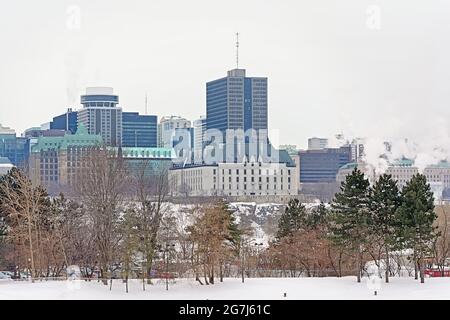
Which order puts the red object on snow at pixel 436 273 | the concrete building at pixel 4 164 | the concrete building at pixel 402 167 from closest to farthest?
the red object on snow at pixel 436 273
the concrete building at pixel 4 164
the concrete building at pixel 402 167

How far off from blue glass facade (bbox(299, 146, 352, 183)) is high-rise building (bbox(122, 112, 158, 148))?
4082mm

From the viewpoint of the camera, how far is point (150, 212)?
279 inches

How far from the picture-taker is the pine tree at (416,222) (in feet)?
22.1

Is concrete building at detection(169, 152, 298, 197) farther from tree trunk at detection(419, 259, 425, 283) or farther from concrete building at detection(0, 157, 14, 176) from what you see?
tree trunk at detection(419, 259, 425, 283)

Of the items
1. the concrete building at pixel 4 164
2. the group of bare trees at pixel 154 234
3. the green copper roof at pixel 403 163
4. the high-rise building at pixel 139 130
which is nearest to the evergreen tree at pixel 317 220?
the group of bare trees at pixel 154 234

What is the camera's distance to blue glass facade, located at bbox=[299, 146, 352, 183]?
73.4 feet

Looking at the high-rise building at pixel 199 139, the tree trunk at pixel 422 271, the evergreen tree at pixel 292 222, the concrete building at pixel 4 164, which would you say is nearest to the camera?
the tree trunk at pixel 422 271

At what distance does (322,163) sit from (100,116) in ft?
29.3

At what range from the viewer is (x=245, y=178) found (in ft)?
77.8

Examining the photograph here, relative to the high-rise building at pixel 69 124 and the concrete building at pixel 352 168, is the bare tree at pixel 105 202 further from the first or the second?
the concrete building at pixel 352 168

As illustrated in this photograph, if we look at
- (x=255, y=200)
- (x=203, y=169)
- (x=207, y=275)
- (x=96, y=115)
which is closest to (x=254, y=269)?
(x=207, y=275)

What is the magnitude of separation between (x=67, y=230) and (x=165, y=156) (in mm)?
13242

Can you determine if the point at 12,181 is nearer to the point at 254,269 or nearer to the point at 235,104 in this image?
the point at 254,269

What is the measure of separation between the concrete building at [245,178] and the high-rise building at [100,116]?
11.2ft
